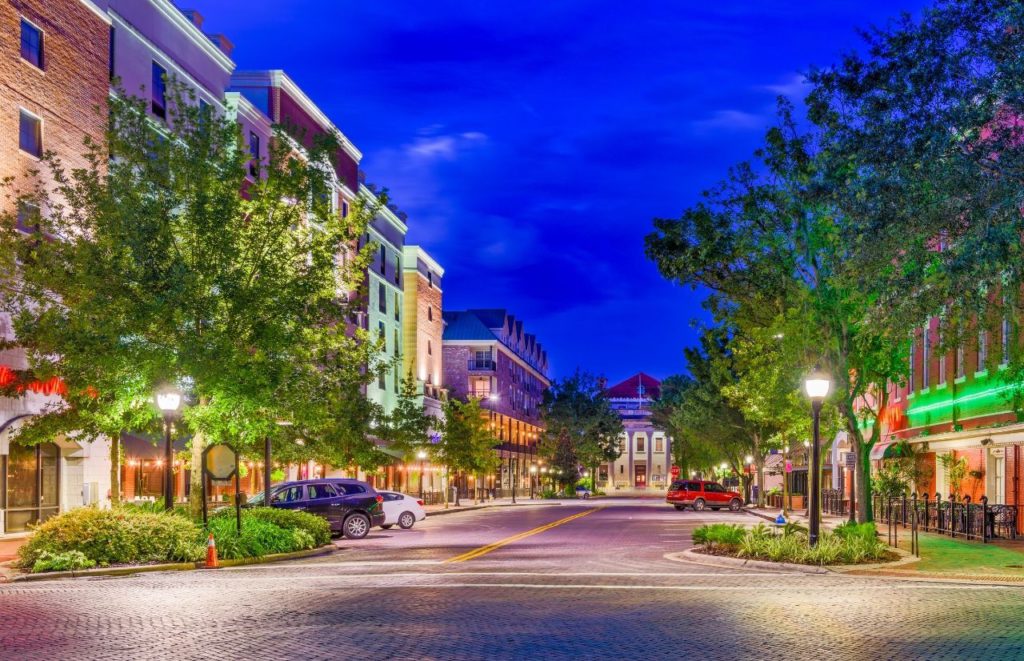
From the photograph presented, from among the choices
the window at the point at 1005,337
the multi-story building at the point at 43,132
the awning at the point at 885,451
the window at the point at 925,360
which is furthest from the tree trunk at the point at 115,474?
the window at the point at 925,360

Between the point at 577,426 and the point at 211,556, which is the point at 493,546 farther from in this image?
the point at 577,426

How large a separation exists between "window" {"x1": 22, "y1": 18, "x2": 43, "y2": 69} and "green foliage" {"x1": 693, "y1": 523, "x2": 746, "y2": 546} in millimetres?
22486

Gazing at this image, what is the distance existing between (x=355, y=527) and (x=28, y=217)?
12346 mm

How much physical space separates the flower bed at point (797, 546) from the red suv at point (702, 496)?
3688cm

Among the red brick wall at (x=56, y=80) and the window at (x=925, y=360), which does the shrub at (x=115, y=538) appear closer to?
the red brick wall at (x=56, y=80)

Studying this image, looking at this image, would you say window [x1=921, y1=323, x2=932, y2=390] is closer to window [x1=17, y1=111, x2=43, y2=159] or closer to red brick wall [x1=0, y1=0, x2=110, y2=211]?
red brick wall [x1=0, y1=0, x2=110, y2=211]

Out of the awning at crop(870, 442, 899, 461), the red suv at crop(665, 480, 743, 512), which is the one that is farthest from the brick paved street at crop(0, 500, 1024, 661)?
the red suv at crop(665, 480, 743, 512)

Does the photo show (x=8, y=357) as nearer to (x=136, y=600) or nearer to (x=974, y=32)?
(x=136, y=600)

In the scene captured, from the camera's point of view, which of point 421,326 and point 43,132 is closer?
point 43,132

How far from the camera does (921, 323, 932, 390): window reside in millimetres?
41438

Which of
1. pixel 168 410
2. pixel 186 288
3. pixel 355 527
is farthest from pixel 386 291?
pixel 168 410

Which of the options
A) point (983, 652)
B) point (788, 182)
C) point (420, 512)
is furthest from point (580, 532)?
point (983, 652)

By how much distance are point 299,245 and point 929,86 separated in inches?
608

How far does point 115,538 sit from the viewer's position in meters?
22.2
